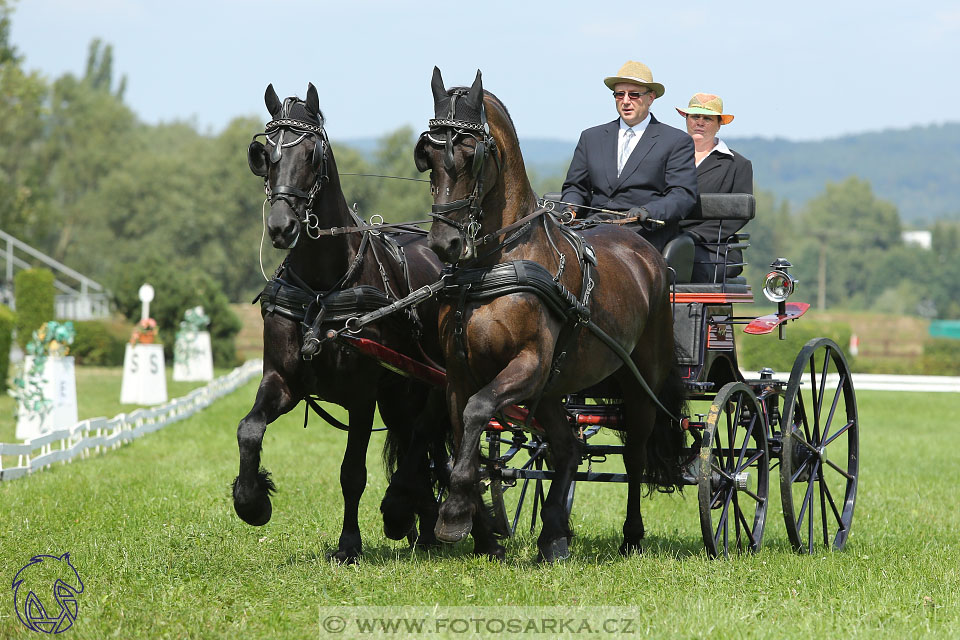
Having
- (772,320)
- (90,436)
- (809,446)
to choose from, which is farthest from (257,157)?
(90,436)

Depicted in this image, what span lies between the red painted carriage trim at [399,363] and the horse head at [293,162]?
0.66 metres

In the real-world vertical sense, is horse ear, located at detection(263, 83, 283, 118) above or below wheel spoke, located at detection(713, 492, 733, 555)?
above

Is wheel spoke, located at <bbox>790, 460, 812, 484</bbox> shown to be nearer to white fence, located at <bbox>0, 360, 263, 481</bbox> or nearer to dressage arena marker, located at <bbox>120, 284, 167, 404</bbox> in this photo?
white fence, located at <bbox>0, 360, 263, 481</bbox>

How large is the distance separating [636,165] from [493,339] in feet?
7.40

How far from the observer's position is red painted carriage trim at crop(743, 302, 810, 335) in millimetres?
7539

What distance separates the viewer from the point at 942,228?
15688 centimetres

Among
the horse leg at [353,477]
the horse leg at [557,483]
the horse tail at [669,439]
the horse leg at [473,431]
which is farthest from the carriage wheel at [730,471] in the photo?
the horse leg at [353,477]

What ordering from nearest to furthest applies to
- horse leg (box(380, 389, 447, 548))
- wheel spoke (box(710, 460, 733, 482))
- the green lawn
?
horse leg (box(380, 389, 447, 548)) → wheel spoke (box(710, 460, 733, 482)) → the green lawn

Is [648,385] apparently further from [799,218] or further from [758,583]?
[799,218]

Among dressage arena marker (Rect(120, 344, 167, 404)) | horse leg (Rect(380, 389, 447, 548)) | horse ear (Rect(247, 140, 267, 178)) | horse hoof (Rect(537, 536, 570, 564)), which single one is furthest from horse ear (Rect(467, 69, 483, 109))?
dressage arena marker (Rect(120, 344, 167, 404))

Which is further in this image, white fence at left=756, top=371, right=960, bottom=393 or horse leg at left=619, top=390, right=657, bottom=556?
white fence at left=756, top=371, right=960, bottom=393

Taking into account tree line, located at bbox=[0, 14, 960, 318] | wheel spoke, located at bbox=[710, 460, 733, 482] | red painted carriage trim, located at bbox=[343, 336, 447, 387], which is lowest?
wheel spoke, located at bbox=[710, 460, 733, 482]

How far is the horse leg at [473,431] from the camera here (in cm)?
557

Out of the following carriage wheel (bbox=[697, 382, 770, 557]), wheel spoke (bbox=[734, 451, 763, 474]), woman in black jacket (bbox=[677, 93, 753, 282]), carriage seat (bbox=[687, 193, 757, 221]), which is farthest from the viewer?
woman in black jacket (bbox=[677, 93, 753, 282])
